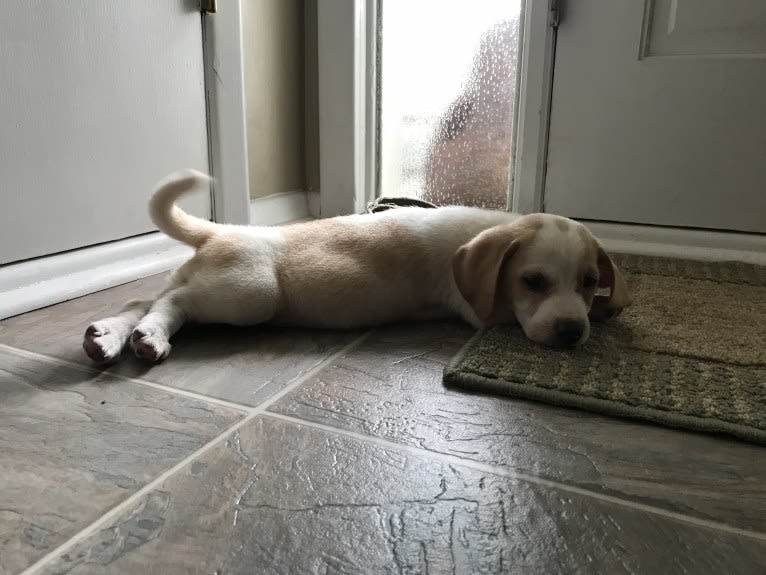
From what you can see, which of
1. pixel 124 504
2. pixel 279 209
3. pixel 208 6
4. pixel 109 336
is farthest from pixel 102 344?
pixel 279 209

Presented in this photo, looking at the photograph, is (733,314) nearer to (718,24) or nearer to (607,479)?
(607,479)

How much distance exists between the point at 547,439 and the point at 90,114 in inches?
41.7

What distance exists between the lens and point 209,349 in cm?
105

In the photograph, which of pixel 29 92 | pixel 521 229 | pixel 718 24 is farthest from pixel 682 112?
pixel 29 92

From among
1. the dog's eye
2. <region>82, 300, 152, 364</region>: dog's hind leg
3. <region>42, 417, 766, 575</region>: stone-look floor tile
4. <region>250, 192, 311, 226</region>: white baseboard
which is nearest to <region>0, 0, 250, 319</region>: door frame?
<region>250, 192, 311, 226</region>: white baseboard

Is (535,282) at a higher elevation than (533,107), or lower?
lower

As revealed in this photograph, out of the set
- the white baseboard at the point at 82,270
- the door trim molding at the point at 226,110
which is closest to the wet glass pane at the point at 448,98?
the door trim molding at the point at 226,110

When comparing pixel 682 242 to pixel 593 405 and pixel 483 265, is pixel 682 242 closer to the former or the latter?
pixel 483 265

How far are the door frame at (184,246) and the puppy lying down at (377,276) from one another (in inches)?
9.8

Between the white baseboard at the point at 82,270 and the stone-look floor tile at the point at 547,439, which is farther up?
the white baseboard at the point at 82,270

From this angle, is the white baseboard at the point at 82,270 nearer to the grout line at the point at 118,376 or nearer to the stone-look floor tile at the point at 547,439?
the grout line at the point at 118,376

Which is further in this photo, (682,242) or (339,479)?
(682,242)

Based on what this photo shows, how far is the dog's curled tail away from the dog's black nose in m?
0.59

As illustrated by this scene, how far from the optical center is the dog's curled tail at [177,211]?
3.43 feet
